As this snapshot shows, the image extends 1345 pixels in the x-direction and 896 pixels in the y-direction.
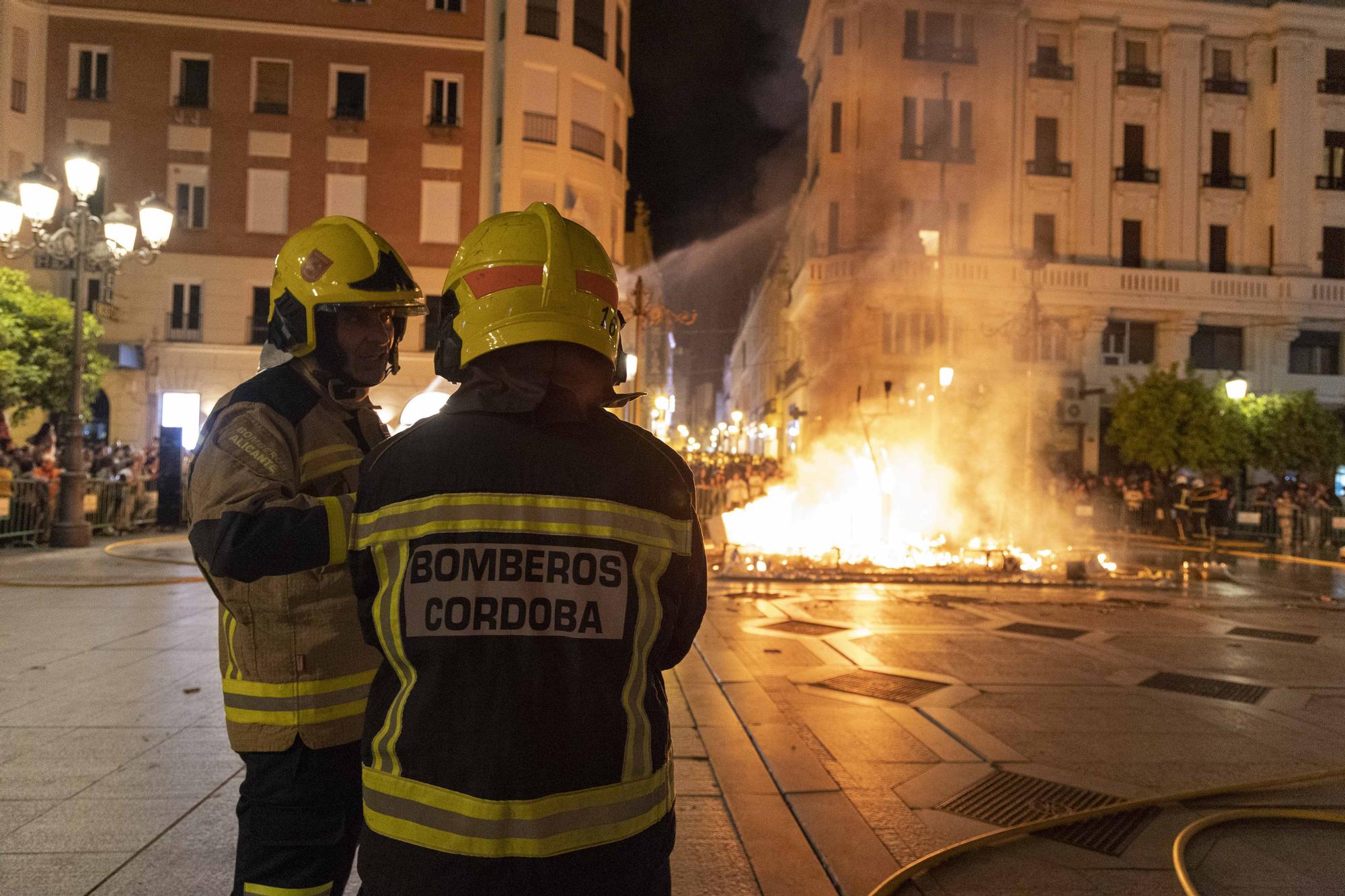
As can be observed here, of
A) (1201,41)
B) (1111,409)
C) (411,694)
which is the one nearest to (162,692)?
(411,694)

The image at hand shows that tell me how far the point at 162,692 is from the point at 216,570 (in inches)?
157

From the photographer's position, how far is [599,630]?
148cm

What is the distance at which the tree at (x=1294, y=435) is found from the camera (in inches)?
1105

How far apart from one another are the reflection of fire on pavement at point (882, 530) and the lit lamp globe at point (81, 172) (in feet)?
30.1

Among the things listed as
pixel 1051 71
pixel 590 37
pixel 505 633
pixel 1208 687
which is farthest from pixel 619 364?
pixel 1051 71

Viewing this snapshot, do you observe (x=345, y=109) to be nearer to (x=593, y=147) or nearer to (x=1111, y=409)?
(x=593, y=147)

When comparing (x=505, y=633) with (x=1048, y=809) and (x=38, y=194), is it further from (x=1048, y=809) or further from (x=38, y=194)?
(x=38, y=194)

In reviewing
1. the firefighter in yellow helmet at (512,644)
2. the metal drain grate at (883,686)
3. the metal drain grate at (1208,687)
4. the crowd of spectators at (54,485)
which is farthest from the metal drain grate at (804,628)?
the crowd of spectators at (54,485)

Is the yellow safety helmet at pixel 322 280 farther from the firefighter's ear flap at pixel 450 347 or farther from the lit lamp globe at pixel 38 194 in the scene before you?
the lit lamp globe at pixel 38 194

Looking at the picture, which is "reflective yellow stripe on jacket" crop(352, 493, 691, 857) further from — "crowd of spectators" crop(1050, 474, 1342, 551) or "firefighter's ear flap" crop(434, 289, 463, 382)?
"crowd of spectators" crop(1050, 474, 1342, 551)

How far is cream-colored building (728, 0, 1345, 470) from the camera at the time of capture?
3162cm

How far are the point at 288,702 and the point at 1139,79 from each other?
37.6 m

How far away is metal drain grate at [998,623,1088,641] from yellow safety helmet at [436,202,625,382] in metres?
7.24

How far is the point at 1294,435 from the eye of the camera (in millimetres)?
28109
